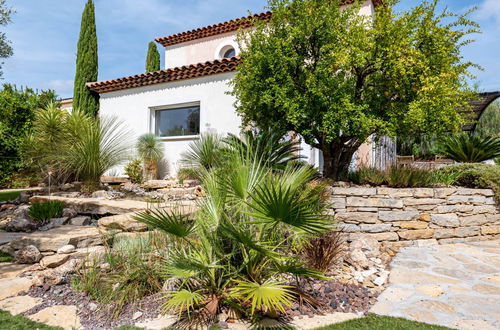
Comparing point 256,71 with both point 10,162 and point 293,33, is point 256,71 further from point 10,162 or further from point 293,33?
point 10,162

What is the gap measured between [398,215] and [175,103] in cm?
798

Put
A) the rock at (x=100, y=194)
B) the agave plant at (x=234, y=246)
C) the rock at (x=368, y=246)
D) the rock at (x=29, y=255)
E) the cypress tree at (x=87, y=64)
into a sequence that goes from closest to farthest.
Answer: the agave plant at (x=234, y=246) < the rock at (x=29, y=255) < the rock at (x=368, y=246) < the rock at (x=100, y=194) < the cypress tree at (x=87, y=64)

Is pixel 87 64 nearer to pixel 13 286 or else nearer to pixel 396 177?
pixel 13 286

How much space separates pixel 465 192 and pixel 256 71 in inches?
191

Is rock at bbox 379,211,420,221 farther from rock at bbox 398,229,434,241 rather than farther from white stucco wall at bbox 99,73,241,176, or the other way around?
white stucco wall at bbox 99,73,241,176

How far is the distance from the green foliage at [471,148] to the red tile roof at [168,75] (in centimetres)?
653

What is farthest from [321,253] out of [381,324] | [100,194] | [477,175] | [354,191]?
[100,194]

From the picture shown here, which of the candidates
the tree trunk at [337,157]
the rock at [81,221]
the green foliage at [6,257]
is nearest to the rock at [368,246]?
the tree trunk at [337,157]

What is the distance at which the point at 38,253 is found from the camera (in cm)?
440

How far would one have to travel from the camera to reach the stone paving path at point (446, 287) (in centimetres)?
326

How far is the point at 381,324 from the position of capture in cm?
305

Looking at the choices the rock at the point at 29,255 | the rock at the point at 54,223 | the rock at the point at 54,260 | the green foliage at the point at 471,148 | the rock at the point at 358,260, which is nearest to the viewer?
the rock at the point at 54,260

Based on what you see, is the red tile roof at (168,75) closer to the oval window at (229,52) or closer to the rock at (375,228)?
the oval window at (229,52)

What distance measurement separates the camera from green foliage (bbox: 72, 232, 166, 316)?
11.3 ft
